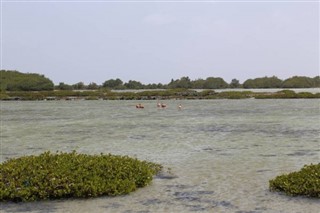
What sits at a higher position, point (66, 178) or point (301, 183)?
point (66, 178)

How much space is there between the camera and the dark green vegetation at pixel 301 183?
11.4 m

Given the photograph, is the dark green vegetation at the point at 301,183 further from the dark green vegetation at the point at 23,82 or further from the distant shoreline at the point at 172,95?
the dark green vegetation at the point at 23,82

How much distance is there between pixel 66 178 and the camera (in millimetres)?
11492

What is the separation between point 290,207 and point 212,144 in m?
12.1

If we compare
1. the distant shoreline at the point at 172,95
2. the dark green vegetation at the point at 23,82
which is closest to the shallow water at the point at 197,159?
the distant shoreline at the point at 172,95

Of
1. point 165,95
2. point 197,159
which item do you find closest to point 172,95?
point 165,95

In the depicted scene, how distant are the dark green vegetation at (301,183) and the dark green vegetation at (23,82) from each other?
151 m

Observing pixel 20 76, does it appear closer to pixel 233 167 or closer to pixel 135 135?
pixel 135 135

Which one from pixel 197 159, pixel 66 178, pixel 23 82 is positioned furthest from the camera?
pixel 23 82

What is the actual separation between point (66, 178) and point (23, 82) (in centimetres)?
15676

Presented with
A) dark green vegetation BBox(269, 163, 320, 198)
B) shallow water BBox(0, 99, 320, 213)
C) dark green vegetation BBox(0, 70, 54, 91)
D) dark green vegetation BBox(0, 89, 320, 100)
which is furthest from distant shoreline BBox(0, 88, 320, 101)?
dark green vegetation BBox(269, 163, 320, 198)

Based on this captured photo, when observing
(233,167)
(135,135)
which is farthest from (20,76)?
(233,167)

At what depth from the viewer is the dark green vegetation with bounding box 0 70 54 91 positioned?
158 meters

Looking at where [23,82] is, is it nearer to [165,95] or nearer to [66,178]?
[165,95]
